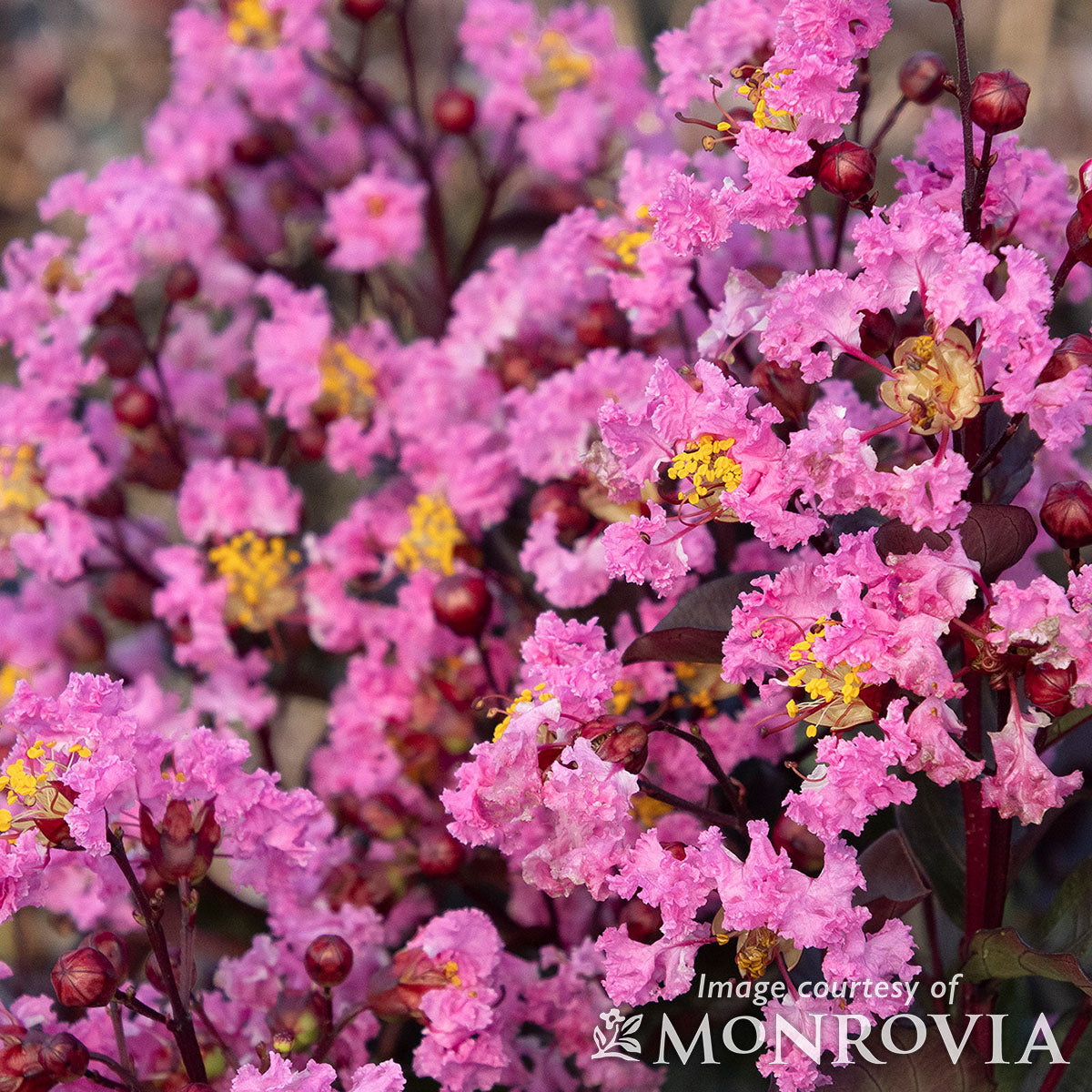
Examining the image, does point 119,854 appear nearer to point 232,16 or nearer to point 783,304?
point 783,304

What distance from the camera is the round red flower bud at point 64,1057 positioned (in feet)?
2.14

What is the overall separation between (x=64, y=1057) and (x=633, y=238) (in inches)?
23.8

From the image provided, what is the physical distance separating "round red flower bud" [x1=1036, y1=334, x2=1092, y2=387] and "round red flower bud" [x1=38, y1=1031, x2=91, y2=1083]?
0.58 meters

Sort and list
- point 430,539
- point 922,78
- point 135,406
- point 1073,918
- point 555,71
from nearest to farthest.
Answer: point 1073,918 < point 922,78 < point 430,539 < point 135,406 < point 555,71

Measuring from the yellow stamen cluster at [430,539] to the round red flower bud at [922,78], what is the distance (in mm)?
446

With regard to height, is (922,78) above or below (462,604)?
above

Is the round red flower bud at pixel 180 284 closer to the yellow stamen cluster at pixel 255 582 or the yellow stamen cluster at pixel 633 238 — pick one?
the yellow stamen cluster at pixel 255 582

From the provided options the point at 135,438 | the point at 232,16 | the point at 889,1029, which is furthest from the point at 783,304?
the point at 232,16

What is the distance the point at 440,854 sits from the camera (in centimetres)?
90

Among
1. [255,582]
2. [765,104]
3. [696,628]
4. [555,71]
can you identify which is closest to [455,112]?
[555,71]

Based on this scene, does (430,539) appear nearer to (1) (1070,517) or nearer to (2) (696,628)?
(2) (696,628)

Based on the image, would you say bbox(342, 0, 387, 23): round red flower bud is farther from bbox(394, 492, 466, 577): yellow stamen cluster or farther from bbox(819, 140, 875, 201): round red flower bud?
bbox(819, 140, 875, 201): round red flower bud

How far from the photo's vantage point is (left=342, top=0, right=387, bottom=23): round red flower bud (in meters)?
1.17

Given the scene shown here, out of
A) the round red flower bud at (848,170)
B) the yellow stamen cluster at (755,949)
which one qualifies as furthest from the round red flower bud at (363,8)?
the yellow stamen cluster at (755,949)
